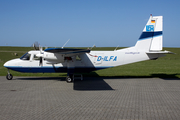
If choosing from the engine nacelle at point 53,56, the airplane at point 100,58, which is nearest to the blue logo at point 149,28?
the airplane at point 100,58

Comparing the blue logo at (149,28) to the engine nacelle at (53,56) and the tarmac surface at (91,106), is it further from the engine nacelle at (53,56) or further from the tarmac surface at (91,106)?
the engine nacelle at (53,56)

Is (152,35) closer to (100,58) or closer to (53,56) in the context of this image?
(100,58)

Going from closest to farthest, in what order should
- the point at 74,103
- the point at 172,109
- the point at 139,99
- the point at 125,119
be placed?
the point at 125,119
the point at 172,109
the point at 74,103
the point at 139,99

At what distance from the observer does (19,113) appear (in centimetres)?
691

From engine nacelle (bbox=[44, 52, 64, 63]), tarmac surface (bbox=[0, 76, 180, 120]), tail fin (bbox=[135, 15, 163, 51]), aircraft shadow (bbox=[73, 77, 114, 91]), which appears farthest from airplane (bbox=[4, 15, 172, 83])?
tarmac surface (bbox=[0, 76, 180, 120])

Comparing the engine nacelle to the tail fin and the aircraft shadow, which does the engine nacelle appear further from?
the tail fin

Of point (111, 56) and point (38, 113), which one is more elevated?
point (111, 56)

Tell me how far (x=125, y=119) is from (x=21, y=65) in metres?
11.1

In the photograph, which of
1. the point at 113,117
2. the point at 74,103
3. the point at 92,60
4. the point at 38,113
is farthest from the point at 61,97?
the point at 92,60

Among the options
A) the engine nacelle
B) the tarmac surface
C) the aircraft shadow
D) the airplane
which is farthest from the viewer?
the airplane

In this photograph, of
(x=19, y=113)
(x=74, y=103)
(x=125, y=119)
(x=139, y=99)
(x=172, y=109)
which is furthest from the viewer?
(x=139, y=99)

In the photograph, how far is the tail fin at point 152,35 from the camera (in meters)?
15.3

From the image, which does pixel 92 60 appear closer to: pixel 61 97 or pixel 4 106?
pixel 61 97

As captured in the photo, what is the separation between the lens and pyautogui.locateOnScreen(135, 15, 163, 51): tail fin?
50.3 ft
